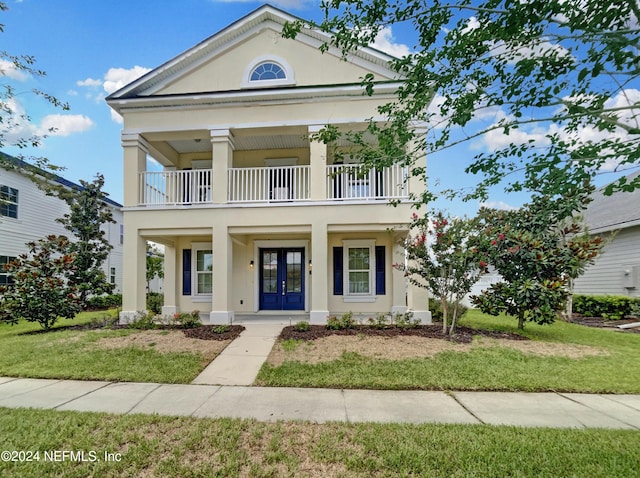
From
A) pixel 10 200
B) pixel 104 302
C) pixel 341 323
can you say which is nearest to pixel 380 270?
pixel 341 323

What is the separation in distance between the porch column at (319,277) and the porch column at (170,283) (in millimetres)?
5584

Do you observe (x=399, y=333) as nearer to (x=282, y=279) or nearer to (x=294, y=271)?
(x=294, y=271)

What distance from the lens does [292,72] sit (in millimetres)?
10680

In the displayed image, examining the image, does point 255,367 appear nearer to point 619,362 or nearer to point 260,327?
point 260,327

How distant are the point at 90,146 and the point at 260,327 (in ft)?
26.9

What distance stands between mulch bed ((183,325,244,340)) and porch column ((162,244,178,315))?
3436 mm

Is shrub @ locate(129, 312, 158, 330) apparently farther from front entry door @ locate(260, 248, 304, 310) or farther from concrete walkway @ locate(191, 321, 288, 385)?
front entry door @ locate(260, 248, 304, 310)

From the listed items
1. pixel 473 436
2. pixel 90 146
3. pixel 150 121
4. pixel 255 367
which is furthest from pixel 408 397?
pixel 90 146

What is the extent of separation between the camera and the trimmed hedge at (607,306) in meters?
12.2

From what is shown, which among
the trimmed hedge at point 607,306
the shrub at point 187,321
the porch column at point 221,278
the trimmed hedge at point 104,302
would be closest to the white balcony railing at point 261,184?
the porch column at point 221,278

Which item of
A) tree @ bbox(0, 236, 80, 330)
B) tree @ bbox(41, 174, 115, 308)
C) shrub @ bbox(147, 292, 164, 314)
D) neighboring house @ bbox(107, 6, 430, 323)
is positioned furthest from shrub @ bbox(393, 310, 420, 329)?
tree @ bbox(41, 174, 115, 308)

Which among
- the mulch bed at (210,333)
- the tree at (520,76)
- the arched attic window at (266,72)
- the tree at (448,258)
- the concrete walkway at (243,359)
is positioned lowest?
the concrete walkway at (243,359)

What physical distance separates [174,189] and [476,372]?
10.2 m

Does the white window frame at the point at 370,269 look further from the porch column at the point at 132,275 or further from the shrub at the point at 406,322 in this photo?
the porch column at the point at 132,275
